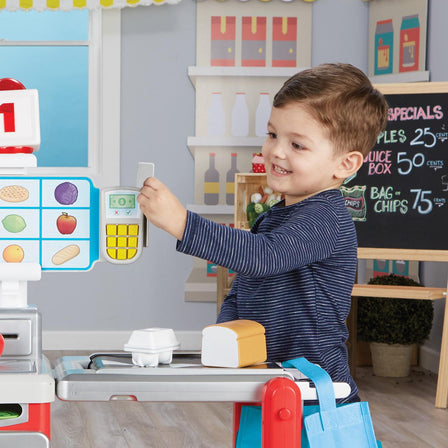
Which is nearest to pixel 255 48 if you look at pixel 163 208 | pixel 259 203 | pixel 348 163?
pixel 259 203

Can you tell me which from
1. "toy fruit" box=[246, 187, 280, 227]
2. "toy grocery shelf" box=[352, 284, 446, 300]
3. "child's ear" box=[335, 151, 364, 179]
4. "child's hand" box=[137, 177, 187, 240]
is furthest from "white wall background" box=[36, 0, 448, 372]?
"child's hand" box=[137, 177, 187, 240]

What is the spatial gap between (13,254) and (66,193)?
12 cm

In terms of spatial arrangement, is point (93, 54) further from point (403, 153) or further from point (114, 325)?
point (403, 153)

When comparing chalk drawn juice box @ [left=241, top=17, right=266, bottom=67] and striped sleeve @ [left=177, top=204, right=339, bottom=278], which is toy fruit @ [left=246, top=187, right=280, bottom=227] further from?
striped sleeve @ [left=177, top=204, right=339, bottom=278]

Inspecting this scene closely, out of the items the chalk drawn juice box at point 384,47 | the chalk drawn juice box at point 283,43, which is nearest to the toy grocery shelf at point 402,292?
the chalk drawn juice box at point 384,47

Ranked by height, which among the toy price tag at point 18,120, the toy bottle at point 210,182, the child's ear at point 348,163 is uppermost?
the toy price tag at point 18,120

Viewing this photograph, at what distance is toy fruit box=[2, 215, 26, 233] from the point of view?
1.13 metres

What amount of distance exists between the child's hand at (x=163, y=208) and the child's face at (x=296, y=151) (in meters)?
0.22

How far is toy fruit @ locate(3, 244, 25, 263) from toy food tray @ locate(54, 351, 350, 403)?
0.21 m

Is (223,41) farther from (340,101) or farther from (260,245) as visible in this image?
(260,245)

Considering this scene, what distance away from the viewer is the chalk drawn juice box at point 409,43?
14.2ft

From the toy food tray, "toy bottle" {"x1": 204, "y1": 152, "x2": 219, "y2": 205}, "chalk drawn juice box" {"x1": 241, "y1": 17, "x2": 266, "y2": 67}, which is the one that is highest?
"chalk drawn juice box" {"x1": 241, "y1": 17, "x2": 266, "y2": 67}

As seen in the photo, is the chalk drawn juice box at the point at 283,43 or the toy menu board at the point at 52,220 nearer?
the toy menu board at the point at 52,220

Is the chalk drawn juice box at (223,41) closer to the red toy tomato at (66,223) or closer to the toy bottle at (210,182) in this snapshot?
the toy bottle at (210,182)
